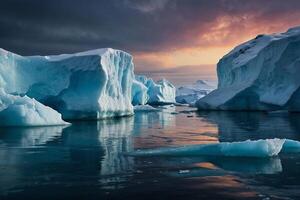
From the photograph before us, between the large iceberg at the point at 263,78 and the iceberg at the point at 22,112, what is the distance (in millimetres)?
21016

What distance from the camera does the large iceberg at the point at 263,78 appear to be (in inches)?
1368

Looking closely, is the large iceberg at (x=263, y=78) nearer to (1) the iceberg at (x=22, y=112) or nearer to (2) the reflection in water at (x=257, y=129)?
(2) the reflection in water at (x=257, y=129)

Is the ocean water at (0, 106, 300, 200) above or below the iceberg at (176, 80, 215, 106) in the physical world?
below

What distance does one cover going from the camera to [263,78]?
38.2 meters

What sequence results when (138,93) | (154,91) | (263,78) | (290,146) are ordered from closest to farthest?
(290,146), (263,78), (138,93), (154,91)

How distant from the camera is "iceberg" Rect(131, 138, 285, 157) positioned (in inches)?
380

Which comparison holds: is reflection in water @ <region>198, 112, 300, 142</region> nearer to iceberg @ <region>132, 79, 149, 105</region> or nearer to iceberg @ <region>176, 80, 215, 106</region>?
iceberg @ <region>132, 79, 149, 105</region>

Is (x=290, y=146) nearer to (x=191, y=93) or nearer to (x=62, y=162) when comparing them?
(x=62, y=162)

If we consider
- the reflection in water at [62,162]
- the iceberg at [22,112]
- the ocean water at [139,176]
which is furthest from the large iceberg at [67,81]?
the ocean water at [139,176]

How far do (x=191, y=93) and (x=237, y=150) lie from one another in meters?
90.9

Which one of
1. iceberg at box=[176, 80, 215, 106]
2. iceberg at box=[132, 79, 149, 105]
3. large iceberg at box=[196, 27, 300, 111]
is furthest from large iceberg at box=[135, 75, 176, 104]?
large iceberg at box=[196, 27, 300, 111]

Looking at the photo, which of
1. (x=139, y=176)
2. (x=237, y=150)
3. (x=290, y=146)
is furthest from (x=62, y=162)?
(x=290, y=146)

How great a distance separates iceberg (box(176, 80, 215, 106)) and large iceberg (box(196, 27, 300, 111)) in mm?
29719

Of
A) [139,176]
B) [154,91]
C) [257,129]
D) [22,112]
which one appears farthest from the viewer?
[154,91]
